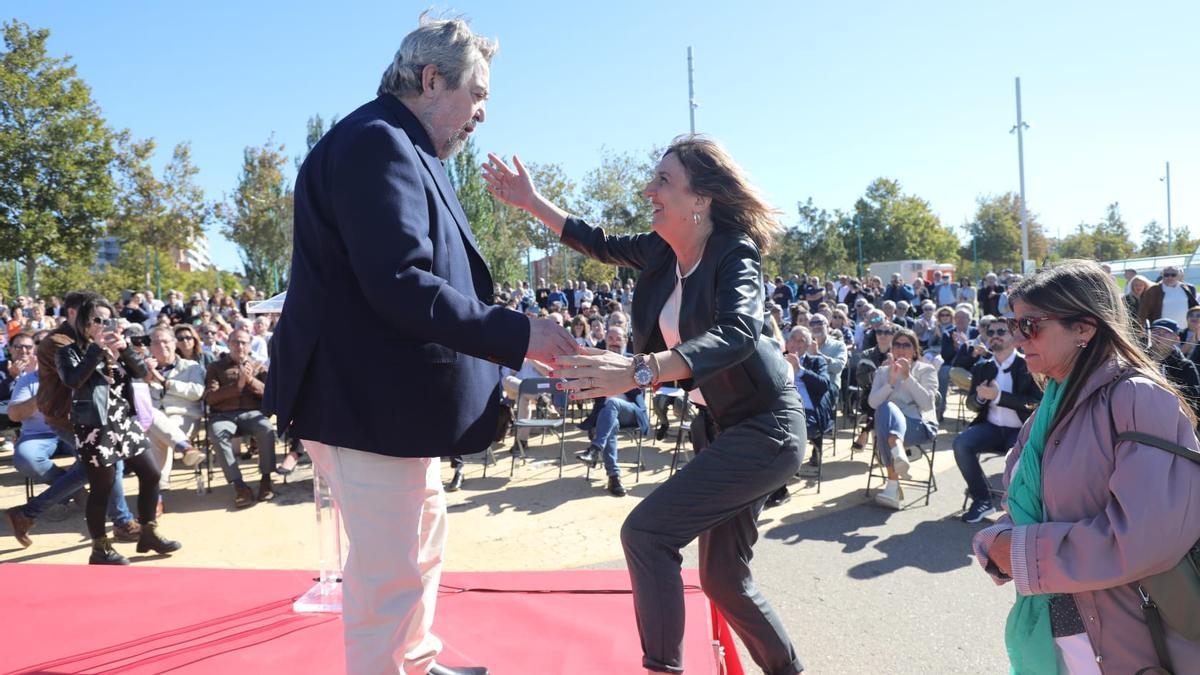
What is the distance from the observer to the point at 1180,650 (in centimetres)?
176

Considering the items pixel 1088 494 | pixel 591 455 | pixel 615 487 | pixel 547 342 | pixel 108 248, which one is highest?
pixel 108 248

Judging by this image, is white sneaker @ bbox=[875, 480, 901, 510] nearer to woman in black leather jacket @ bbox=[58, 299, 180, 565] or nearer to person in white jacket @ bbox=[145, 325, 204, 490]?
woman in black leather jacket @ bbox=[58, 299, 180, 565]

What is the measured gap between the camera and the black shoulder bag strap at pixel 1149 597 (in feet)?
5.64

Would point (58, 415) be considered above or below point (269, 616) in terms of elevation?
above

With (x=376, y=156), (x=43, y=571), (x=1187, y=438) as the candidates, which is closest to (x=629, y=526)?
(x=376, y=156)

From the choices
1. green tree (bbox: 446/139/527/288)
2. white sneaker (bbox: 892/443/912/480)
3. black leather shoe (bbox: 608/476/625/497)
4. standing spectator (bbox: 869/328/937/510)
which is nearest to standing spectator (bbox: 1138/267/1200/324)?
standing spectator (bbox: 869/328/937/510)

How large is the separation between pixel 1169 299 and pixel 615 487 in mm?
8165

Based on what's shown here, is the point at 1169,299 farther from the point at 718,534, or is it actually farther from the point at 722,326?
the point at 722,326

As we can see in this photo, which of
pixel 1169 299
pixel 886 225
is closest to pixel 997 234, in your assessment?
pixel 886 225

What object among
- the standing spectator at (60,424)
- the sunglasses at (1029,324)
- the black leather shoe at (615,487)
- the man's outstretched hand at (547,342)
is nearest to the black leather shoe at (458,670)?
the man's outstretched hand at (547,342)

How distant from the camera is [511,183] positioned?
297 centimetres

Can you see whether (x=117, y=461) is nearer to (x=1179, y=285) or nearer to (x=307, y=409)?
(x=307, y=409)

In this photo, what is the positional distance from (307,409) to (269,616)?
5.26ft

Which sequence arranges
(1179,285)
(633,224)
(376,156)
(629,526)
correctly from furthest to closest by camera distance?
(633,224) < (1179,285) < (629,526) < (376,156)
